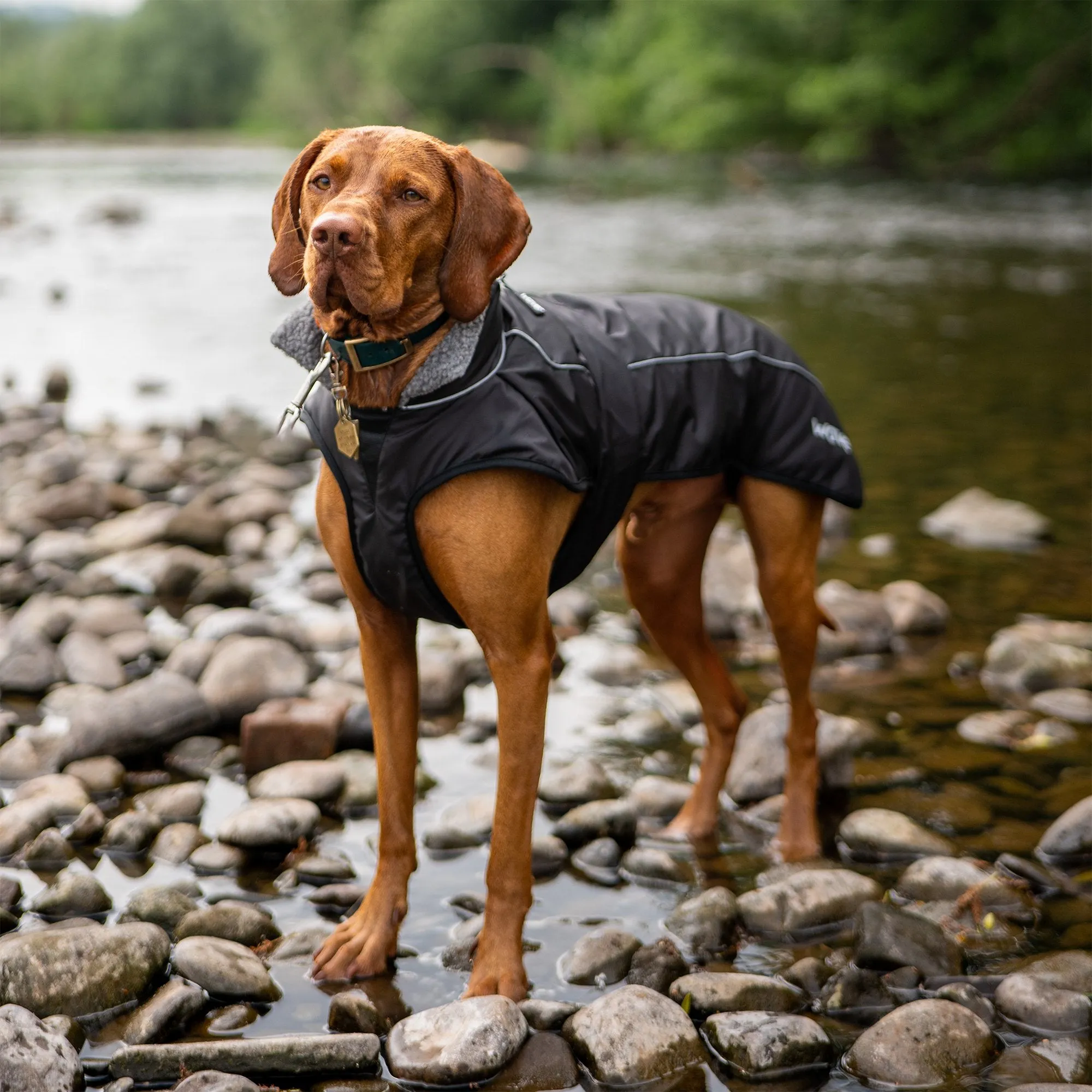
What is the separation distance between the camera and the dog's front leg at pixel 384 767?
10.1 ft

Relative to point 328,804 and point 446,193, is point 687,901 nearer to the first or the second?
point 328,804

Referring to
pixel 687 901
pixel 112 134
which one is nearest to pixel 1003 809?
pixel 687 901

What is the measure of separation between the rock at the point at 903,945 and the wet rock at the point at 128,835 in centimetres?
193

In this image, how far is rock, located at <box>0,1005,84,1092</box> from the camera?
2.51 meters

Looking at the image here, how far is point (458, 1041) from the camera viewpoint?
2730mm

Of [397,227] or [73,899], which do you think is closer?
[397,227]

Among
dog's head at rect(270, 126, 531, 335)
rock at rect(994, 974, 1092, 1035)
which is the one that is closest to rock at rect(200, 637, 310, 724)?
dog's head at rect(270, 126, 531, 335)

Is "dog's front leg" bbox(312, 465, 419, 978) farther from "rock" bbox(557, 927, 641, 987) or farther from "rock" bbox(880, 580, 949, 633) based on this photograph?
"rock" bbox(880, 580, 949, 633)

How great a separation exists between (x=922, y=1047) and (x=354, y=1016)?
1217 millimetres

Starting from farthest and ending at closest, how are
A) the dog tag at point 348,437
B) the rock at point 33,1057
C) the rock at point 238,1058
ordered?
the dog tag at point 348,437
the rock at point 238,1058
the rock at point 33,1057

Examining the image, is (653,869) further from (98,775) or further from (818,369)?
(818,369)

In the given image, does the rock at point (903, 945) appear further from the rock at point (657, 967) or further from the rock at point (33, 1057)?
the rock at point (33, 1057)

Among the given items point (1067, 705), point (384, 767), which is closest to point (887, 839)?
point (1067, 705)

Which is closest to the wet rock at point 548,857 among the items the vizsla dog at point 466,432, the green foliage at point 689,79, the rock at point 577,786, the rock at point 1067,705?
the rock at point 577,786
